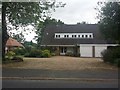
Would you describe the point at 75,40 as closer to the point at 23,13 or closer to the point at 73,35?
the point at 73,35

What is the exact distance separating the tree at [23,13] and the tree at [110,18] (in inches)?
175

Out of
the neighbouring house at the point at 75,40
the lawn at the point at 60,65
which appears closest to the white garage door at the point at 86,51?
the neighbouring house at the point at 75,40

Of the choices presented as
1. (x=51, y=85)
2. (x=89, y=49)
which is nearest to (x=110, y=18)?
(x=51, y=85)

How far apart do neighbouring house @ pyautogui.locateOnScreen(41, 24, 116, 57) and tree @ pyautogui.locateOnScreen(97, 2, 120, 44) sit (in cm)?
2355

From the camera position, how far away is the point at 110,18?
88.4 ft

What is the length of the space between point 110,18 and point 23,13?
7.62 metres

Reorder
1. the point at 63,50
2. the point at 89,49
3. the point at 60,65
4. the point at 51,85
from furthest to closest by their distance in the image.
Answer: the point at 63,50
the point at 89,49
the point at 60,65
the point at 51,85

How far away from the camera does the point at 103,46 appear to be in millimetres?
52188

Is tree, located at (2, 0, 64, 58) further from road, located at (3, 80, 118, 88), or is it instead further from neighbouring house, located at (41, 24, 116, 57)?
neighbouring house, located at (41, 24, 116, 57)

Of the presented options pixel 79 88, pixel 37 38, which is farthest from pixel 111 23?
pixel 37 38

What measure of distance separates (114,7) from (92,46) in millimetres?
26014

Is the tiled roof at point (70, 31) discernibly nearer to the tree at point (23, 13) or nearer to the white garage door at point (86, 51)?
the white garage door at point (86, 51)

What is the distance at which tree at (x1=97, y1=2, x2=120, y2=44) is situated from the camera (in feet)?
86.5

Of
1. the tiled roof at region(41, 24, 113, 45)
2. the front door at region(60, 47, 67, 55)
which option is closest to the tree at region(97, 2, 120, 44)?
the tiled roof at region(41, 24, 113, 45)
